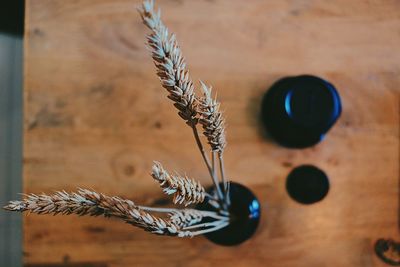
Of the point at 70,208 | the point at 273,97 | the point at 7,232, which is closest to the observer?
the point at 70,208

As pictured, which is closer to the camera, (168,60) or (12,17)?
(168,60)

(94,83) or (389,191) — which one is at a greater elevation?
(94,83)

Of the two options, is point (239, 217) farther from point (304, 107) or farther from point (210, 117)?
point (210, 117)

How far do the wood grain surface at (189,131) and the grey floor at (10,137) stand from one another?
45 cm

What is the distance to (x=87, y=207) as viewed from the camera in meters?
0.54

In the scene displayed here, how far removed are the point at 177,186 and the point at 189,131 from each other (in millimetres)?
438

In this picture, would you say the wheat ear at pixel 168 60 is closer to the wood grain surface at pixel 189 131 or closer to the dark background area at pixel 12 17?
the wood grain surface at pixel 189 131

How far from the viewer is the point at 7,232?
4.52ft

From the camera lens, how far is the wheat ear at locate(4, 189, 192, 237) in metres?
0.53

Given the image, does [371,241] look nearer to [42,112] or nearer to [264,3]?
[264,3]

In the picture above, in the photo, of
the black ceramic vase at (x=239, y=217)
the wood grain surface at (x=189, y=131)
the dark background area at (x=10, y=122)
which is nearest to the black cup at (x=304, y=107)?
the wood grain surface at (x=189, y=131)

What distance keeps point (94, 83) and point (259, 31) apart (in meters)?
0.40

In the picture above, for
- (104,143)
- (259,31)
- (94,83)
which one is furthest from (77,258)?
(259,31)

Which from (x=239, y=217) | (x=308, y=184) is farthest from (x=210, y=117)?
(x=308, y=184)
